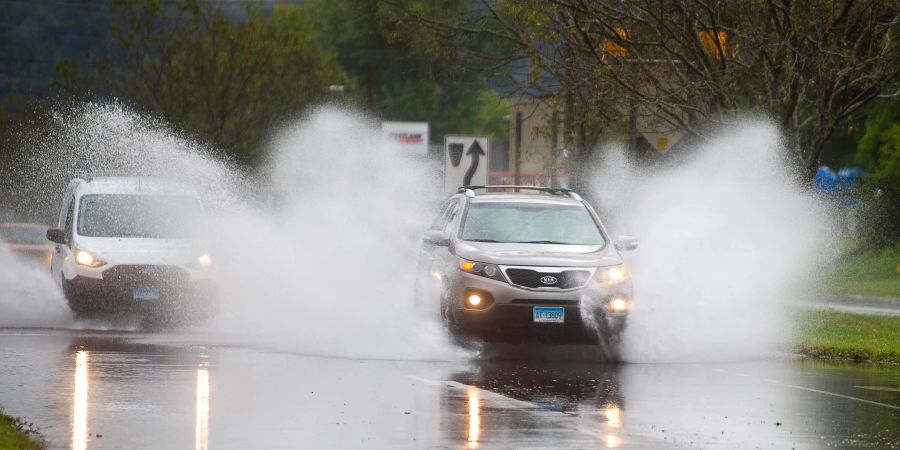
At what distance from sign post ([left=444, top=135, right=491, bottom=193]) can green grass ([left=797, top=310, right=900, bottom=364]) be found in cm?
542

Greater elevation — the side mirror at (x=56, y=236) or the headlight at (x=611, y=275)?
the side mirror at (x=56, y=236)

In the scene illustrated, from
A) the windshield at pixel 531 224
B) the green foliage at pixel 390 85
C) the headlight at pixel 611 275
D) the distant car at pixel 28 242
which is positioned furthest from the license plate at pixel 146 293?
the green foliage at pixel 390 85

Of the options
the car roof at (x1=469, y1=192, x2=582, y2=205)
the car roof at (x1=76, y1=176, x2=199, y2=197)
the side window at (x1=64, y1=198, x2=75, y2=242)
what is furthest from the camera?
the car roof at (x1=76, y1=176, x2=199, y2=197)

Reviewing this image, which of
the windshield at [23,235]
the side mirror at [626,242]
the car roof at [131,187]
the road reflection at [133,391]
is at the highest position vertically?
the car roof at [131,187]

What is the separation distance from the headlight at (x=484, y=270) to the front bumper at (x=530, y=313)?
0.06 metres

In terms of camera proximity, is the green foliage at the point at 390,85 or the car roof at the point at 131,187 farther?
the green foliage at the point at 390,85

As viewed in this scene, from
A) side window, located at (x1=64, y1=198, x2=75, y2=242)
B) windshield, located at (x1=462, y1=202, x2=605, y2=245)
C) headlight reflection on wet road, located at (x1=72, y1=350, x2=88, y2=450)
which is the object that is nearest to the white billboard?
side window, located at (x1=64, y1=198, x2=75, y2=242)

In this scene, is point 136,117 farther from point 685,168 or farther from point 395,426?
point 395,426

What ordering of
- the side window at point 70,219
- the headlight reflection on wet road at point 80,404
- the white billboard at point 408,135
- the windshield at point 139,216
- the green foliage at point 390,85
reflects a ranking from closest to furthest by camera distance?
the headlight reflection on wet road at point 80,404, the side window at point 70,219, the windshield at point 139,216, the white billboard at point 408,135, the green foliage at point 390,85

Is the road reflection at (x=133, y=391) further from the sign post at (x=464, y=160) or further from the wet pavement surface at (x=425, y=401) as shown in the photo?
the sign post at (x=464, y=160)

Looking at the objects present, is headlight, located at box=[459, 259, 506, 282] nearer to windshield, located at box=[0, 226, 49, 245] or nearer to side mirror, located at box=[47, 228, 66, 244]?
side mirror, located at box=[47, 228, 66, 244]

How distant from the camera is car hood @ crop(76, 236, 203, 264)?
24000mm

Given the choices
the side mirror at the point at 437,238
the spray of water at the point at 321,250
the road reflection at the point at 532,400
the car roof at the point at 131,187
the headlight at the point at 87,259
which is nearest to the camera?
the road reflection at the point at 532,400

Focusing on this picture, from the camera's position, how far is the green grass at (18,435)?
1145 cm
